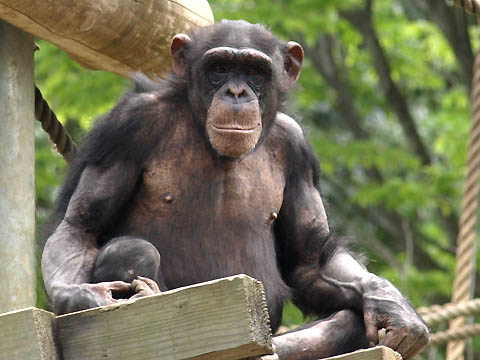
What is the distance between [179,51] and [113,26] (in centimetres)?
30

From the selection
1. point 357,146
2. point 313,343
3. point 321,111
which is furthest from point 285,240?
point 321,111

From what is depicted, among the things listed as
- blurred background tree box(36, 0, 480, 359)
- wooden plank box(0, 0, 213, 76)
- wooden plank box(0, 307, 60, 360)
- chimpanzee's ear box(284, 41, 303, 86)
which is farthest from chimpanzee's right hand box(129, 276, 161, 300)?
blurred background tree box(36, 0, 480, 359)

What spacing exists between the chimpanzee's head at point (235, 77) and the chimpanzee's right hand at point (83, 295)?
0.71 meters

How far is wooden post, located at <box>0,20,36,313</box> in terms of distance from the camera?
3.77 meters

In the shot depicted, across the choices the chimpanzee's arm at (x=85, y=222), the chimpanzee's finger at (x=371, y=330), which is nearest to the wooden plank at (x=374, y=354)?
the chimpanzee's finger at (x=371, y=330)

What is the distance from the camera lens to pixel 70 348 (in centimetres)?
265

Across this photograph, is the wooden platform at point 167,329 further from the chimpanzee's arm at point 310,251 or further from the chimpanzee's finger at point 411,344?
the chimpanzee's arm at point 310,251

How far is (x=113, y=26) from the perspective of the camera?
4.00 metres

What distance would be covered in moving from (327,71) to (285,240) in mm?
8213

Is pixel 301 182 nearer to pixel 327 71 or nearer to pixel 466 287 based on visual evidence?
pixel 466 287

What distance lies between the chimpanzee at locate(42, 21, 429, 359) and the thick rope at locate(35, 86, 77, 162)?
568 millimetres

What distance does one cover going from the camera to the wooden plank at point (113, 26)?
3719 mm

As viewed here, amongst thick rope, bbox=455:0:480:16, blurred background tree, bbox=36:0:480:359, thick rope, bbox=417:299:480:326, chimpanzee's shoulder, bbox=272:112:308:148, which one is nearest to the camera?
chimpanzee's shoulder, bbox=272:112:308:148

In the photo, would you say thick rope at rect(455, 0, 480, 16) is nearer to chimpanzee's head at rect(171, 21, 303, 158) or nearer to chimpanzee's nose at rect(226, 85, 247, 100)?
chimpanzee's head at rect(171, 21, 303, 158)
